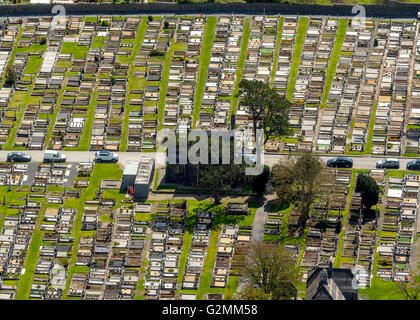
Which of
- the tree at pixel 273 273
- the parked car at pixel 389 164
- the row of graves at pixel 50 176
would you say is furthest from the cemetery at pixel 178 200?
the tree at pixel 273 273

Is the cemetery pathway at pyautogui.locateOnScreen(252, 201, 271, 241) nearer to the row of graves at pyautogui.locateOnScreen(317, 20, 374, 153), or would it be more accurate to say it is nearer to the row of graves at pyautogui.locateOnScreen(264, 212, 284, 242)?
the row of graves at pyautogui.locateOnScreen(264, 212, 284, 242)

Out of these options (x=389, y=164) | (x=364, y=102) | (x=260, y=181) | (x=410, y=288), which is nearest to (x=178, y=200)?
(x=260, y=181)

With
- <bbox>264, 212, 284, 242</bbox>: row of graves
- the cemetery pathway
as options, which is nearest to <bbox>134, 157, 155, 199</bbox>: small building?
the cemetery pathway

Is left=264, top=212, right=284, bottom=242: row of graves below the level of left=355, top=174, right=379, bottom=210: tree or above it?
below

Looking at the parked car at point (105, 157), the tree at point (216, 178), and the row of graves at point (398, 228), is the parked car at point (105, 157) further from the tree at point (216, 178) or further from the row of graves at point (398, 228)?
the row of graves at point (398, 228)
